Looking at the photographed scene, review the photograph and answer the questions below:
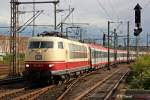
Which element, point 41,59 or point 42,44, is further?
point 42,44

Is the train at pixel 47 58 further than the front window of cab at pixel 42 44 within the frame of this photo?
No

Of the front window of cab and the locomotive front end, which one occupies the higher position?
the front window of cab

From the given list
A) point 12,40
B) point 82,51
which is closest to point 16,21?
point 12,40

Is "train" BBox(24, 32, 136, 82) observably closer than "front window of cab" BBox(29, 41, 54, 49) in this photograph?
Yes

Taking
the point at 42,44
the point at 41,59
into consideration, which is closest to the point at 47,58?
the point at 41,59

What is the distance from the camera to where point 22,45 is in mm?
68500

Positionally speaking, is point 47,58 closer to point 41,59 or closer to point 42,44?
point 41,59

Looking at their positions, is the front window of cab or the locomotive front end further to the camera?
the front window of cab

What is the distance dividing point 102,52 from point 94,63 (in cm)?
969

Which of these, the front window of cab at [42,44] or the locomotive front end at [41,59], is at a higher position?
the front window of cab at [42,44]

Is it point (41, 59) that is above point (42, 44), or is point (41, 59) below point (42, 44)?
below

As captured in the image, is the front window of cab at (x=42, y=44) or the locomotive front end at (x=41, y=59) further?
the front window of cab at (x=42, y=44)

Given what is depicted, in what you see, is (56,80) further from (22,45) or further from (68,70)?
(22,45)

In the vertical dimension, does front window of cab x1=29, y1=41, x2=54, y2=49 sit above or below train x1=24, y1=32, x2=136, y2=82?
above
